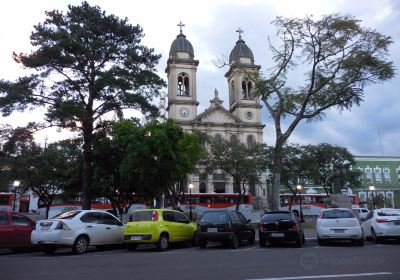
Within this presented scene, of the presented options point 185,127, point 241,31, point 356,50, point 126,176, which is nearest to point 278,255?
point 126,176

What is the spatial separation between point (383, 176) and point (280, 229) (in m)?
62.4

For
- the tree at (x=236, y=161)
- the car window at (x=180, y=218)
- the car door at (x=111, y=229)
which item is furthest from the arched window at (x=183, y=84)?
the car door at (x=111, y=229)

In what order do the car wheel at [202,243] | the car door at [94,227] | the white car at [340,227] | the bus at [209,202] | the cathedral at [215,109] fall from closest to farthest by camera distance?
1. the car door at [94,227]
2. the white car at [340,227]
3. the car wheel at [202,243]
4. the bus at [209,202]
5. the cathedral at [215,109]

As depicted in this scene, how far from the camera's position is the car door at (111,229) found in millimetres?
14758

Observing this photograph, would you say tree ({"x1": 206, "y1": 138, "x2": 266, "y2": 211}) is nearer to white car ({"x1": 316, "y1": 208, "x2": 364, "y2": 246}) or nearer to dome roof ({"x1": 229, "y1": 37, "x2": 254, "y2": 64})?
dome roof ({"x1": 229, "y1": 37, "x2": 254, "y2": 64})

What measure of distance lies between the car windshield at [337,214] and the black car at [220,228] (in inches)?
129

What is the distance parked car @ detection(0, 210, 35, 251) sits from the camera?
13891mm

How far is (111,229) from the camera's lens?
14961 millimetres

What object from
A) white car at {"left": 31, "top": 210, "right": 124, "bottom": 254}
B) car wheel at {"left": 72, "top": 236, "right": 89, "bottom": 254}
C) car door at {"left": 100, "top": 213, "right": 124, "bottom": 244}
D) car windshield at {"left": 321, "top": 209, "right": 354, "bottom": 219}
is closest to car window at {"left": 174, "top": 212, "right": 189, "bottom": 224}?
car door at {"left": 100, "top": 213, "right": 124, "bottom": 244}

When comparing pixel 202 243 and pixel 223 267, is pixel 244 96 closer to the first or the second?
pixel 202 243

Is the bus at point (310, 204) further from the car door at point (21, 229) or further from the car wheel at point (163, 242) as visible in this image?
the car door at point (21, 229)

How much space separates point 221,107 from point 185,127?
749 centimetres

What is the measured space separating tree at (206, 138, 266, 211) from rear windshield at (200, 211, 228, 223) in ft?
86.3

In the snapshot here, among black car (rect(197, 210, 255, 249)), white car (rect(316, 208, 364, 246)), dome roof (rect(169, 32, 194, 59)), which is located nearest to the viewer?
white car (rect(316, 208, 364, 246))
